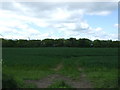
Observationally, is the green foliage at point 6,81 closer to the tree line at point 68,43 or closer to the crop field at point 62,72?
the crop field at point 62,72

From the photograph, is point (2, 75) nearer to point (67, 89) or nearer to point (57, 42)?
point (67, 89)

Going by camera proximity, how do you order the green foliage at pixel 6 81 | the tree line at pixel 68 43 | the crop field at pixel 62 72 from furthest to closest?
the tree line at pixel 68 43 < the crop field at pixel 62 72 < the green foliage at pixel 6 81

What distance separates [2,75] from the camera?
773 cm

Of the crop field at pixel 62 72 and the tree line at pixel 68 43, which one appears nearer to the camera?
the crop field at pixel 62 72

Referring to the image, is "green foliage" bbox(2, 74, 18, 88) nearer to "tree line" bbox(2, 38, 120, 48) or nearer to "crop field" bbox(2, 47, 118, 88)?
"crop field" bbox(2, 47, 118, 88)

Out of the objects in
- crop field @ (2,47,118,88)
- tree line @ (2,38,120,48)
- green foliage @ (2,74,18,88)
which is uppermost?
tree line @ (2,38,120,48)

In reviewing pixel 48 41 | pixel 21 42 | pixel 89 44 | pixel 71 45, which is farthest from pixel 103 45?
pixel 21 42

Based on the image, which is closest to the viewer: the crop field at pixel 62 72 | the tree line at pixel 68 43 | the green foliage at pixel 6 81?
the green foliage at pixel 6 81

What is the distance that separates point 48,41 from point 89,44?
15.0 metres

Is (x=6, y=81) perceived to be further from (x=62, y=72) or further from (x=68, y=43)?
(x=68, y=43)

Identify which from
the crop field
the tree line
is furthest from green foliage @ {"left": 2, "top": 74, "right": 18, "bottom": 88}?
the tree line

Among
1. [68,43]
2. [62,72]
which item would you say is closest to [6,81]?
[62,72]

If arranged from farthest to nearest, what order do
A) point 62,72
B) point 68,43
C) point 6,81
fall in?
point 68,43, point 62,72, point 6,81

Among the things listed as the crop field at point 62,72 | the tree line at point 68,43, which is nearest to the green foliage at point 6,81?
the crop field at point 62,72
